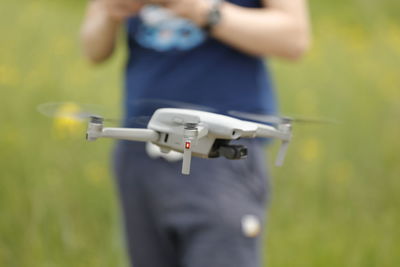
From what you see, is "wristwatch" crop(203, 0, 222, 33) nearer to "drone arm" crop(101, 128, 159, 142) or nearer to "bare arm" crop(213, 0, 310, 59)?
"bare arm" crop(213, 0, 310, 59)

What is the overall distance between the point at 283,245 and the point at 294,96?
0.77 meters

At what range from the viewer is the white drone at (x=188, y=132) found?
15.4 inches

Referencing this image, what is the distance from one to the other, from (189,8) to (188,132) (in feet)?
1.76

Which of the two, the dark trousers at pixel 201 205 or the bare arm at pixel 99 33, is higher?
the bare arm at pixel 99 33

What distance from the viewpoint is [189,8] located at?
90 cm

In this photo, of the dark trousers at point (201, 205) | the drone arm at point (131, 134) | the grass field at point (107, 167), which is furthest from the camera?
the grass field at point (107, 167)

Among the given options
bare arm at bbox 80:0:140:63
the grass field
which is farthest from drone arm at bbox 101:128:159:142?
the grass field

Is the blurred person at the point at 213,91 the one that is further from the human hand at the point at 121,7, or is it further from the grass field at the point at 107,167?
the grass field at the point at 107,167

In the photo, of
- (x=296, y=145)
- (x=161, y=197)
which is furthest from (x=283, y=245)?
(x=161, y=197)

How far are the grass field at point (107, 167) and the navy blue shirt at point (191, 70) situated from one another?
0.60 meters

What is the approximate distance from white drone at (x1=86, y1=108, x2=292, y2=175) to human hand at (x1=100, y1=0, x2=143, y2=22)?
0.50 metres

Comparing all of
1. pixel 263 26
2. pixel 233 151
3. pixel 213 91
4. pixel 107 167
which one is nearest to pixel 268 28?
pixel 263 26

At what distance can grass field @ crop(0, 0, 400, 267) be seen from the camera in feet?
5.81

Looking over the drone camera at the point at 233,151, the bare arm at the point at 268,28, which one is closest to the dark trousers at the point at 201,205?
the bare arm at the point at 268,28
